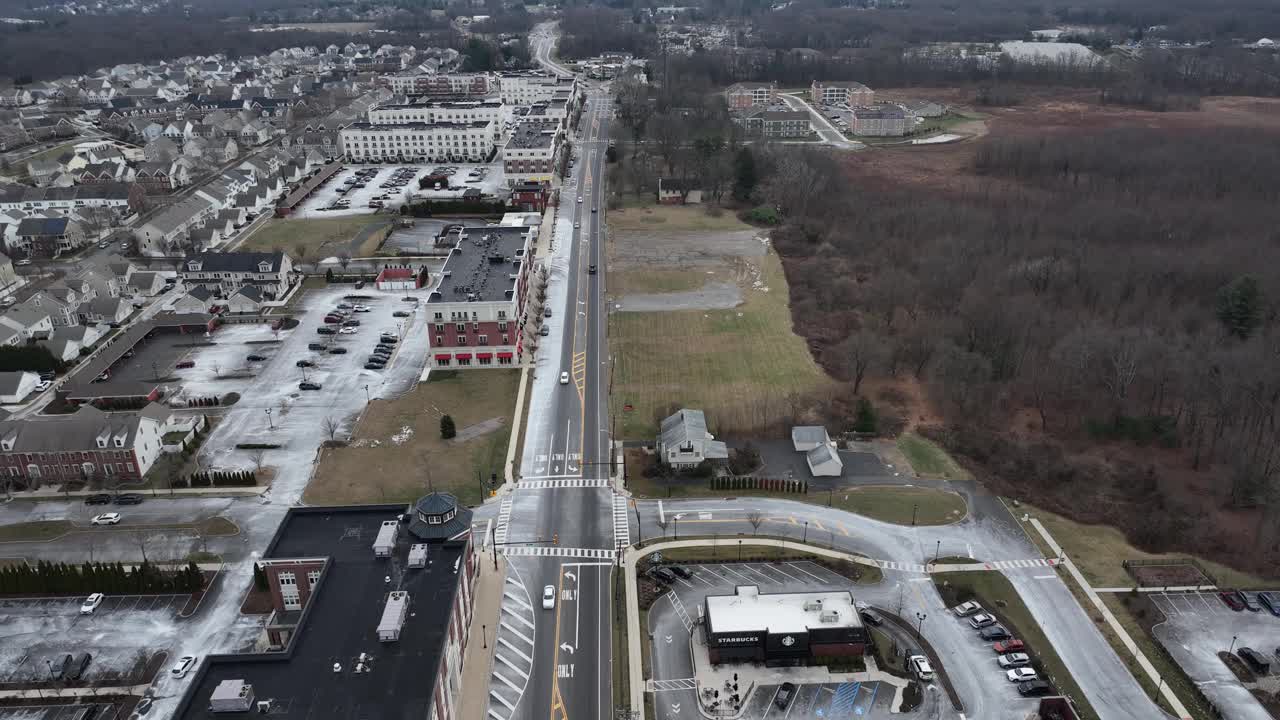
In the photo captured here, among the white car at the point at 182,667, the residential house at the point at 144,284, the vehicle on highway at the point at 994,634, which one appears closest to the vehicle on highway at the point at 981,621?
the vehicle on highway at the point at 994,634

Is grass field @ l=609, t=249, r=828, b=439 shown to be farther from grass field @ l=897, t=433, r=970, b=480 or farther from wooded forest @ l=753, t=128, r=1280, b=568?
grass field @ l=897, t=433, r=970, b=480

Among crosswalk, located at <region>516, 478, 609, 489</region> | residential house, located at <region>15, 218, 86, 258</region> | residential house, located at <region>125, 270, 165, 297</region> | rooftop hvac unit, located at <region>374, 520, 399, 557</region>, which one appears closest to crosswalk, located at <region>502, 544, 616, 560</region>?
crosswalk, located at <region>516, 478, 609, 489</region>

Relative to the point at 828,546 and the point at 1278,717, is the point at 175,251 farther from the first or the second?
the point at 1278,717

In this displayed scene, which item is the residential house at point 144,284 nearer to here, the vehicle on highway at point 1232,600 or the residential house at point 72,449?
the residential house at point 72,449

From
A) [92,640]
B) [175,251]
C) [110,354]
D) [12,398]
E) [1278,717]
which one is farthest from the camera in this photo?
[175,251]

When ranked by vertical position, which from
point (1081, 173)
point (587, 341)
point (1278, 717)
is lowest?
point (1278, 717)

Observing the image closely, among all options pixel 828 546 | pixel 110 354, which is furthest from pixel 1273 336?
pixel 110 354
